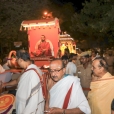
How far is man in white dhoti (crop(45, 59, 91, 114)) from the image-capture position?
3379 millimetres

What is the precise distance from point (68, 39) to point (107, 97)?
26.4 meters

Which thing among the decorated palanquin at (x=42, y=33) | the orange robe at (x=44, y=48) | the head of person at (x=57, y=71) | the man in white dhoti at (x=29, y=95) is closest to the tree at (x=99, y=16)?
the decorated palanquin at (x=42, y=33)

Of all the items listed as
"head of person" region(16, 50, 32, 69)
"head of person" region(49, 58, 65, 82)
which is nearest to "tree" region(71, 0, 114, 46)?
"head of person" region(16, 50, 32, 69)

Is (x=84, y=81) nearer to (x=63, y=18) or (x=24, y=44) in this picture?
(x=24, y=44)

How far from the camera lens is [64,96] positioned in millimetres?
3459

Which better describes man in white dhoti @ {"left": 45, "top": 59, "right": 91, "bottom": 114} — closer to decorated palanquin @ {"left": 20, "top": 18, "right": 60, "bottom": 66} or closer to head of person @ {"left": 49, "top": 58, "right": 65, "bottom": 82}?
head of person @ {"left": 49, "top": 58, "right": 65, "bottom": 82}

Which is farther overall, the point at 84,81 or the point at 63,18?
the point at 63,18

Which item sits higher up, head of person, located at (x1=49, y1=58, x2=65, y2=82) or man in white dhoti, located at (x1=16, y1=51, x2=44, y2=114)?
head of person, located at (x1=49, y1=58, x2=65, y2=82)

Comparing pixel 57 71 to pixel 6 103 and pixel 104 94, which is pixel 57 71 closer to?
pixel 104 94

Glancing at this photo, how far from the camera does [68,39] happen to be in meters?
30.4

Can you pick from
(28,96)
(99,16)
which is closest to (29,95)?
(28,96)

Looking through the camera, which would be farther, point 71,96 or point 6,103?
point 6,103

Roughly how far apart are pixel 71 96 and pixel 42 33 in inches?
485

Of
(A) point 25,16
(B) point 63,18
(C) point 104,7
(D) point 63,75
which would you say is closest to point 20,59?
(D) point 63,75
